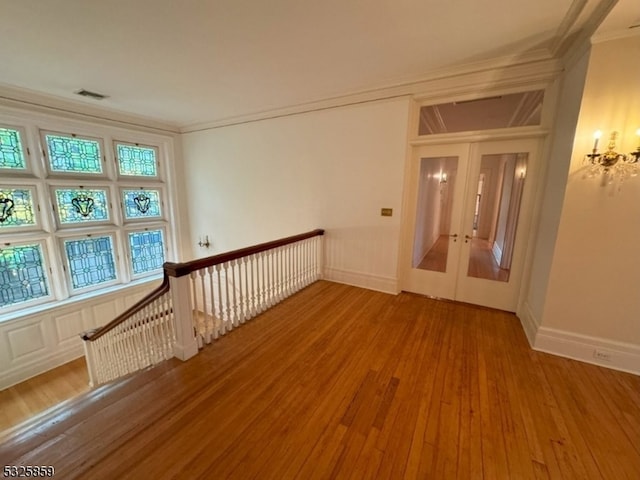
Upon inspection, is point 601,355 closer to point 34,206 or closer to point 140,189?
point 140,189

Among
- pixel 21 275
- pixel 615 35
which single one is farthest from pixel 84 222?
pixel 615 35

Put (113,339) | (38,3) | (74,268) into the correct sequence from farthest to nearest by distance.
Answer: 1. (74,268)
2. (113,339)
3. (38,3)

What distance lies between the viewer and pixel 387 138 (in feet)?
10.8

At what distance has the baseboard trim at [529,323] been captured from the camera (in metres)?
2.41

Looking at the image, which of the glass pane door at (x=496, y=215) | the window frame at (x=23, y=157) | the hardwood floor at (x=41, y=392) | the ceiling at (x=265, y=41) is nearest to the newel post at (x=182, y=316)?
the ceiling at (x=265, y=41)

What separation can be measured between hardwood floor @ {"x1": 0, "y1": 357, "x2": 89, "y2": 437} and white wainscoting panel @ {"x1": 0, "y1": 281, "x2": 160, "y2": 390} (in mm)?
124

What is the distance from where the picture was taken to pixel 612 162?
1.94m

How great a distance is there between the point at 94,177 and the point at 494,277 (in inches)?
248

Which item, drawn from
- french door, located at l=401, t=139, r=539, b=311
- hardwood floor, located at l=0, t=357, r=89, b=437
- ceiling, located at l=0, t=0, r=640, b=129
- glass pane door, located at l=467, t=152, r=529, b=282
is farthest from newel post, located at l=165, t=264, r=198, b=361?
glass pane door, located at l=467, t=152, r=529, b=282

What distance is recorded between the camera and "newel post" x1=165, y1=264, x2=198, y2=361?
2.09 meters

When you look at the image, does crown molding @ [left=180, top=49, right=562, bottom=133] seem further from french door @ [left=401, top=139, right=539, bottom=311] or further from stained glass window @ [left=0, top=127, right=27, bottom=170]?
stained glass window @ [left=0, top=127, right=27, bottom=170]

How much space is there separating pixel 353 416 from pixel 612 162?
2.68 m

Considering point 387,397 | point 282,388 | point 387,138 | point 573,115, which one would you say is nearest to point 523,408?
point 387,397

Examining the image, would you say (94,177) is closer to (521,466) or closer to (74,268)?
(74,268)
